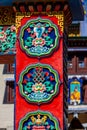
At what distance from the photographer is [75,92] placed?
28859 millimetres

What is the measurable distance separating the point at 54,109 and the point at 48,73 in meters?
0.76

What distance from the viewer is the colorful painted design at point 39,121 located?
10.5 meters

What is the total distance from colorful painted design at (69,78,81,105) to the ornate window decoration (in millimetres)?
18196

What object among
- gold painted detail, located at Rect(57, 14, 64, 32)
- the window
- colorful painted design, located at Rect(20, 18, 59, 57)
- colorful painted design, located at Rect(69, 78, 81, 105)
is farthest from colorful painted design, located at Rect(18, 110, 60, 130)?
colorful painted design, located at Rect(69, 78, 81, 105)

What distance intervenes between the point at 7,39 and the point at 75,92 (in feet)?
58.3

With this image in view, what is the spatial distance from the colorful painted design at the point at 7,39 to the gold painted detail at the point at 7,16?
0.37 ft

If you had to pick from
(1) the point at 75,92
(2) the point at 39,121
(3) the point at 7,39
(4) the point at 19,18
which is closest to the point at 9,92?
(1) the point at 75,92

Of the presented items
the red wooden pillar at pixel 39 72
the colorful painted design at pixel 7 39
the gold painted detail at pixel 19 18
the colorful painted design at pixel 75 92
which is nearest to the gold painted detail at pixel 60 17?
the red wooden pillar at pixel 39 72

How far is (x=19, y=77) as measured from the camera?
10.7 metres

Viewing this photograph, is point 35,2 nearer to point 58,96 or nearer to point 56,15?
point 56,15

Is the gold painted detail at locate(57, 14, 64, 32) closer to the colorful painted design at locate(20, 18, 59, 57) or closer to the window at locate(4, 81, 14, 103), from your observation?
the colorful painted design at locate(20, 18, 59, 57)

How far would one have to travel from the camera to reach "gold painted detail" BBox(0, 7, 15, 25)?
37.5 ft

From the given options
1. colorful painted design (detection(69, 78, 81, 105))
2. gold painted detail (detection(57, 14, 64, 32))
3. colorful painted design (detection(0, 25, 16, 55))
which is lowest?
colorful painted design (detection(69, 78, 81, 105))

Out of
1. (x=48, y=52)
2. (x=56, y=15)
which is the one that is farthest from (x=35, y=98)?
(x=56, y=15)
